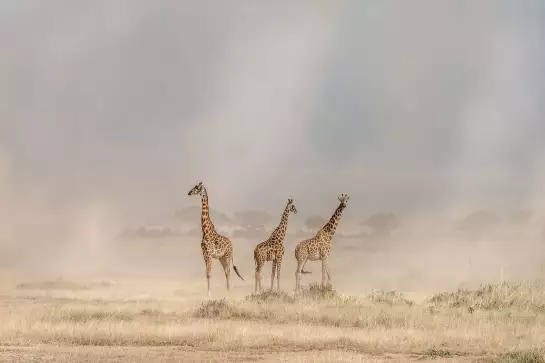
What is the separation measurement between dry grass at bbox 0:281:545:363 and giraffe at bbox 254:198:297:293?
2147mm

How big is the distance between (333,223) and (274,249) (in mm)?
2781

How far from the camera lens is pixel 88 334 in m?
23.0

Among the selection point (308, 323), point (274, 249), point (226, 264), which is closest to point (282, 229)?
point (274, 249)

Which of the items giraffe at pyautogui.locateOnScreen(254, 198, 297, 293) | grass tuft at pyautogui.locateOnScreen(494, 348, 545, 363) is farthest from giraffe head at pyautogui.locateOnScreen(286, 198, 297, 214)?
grass tuft at pyautogui.locateOnScreen(494, 348, 545, 363)

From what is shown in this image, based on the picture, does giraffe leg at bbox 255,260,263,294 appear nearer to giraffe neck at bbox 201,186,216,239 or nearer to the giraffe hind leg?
the giraffe hind leg

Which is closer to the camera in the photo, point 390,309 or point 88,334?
point 88,334

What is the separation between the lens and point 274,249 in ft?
113

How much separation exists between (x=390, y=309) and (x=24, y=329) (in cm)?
1204

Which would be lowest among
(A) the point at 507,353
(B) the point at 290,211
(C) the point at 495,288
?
(A) the point at 507,353

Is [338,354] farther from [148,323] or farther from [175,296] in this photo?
[175,296]

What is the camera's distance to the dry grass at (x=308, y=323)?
21.9m

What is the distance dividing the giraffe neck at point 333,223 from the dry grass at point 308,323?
10.5ft

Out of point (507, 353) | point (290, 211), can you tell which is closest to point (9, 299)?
point (290, 211)

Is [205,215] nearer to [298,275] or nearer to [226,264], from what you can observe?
[226,264]
